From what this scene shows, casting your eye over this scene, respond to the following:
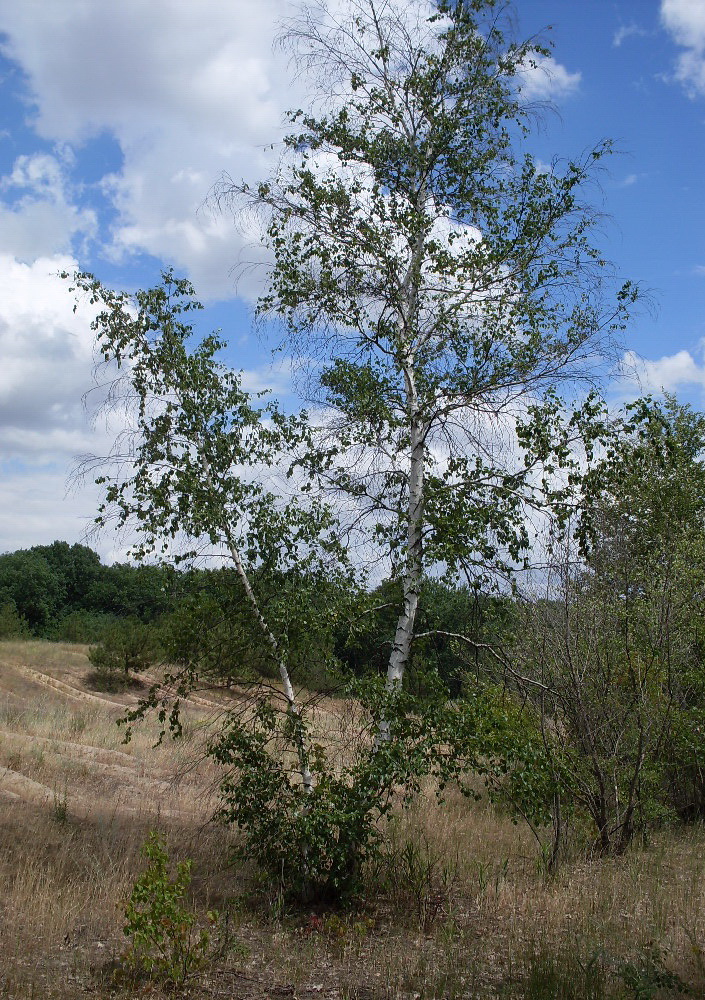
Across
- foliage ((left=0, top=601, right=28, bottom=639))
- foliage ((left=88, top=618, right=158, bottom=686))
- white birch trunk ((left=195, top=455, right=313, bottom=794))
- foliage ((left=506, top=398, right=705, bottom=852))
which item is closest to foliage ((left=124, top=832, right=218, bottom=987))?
white birch trunk ((left=195, top=455, right=313, bottom=794))

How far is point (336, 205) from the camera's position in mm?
8695

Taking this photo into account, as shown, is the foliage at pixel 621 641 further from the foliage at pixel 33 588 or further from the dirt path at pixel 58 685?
the foliage at pixel 33 588

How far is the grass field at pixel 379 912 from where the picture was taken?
5.48 metres

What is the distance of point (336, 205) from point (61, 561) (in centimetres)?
6180

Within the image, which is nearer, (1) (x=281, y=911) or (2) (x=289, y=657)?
(1) (x=281, y=911)

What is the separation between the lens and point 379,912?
733 cm

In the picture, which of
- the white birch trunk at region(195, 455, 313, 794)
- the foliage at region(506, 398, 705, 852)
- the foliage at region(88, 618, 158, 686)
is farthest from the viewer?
the foliage at region(88, 618, 158, 686)

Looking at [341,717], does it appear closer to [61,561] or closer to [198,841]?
[198,841]

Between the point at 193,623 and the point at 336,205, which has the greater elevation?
the point at 336,205

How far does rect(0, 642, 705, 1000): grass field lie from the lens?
548 cm

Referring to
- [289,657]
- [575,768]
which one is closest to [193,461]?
[289,657]

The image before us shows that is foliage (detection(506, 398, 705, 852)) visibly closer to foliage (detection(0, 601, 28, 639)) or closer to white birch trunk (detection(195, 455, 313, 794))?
white birch trunk (detection(195, 455, 313, 794))

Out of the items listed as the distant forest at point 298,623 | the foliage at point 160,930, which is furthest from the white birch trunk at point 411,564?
the foliage at point 160,930

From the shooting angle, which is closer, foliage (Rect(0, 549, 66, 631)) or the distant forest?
the distant forest
